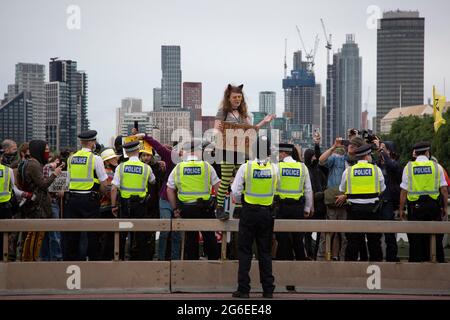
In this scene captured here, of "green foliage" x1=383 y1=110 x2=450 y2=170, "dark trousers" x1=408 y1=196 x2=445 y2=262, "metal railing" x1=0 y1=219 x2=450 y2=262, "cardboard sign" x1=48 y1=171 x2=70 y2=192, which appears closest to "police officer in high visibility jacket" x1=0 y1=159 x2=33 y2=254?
"metal railing" x1=0 y1=219 x2=450 y2=262

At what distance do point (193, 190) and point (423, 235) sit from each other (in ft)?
12.4

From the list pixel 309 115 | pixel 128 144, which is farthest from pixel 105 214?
pixel 309 115

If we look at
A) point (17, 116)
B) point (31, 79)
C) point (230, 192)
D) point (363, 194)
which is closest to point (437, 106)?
point (363, 194)

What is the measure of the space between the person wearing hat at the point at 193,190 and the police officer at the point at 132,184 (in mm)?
587

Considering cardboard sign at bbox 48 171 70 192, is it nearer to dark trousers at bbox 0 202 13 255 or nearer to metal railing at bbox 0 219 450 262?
dark trousers at bbox 0 202 13 255

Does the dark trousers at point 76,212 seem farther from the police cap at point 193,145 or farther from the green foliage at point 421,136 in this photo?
the green foliage at point 421,136

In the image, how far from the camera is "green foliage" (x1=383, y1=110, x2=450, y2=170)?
10175 cm

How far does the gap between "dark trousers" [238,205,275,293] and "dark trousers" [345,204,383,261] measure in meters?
1.85

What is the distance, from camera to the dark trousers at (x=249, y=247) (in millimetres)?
11742

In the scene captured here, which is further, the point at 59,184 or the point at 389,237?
the point at 59,184

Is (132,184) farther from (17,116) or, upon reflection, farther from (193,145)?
(17,116)

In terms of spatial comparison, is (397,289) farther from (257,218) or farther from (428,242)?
(257,218)

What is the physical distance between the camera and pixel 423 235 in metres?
13.3
